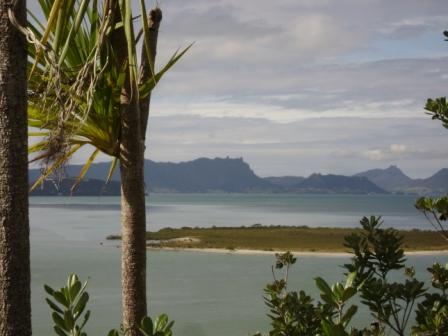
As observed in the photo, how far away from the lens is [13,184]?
3.29 meters

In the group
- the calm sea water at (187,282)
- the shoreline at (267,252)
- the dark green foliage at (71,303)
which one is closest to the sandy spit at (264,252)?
the shoreline at (267,252)

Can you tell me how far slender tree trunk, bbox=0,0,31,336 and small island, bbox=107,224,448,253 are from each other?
3495 cm

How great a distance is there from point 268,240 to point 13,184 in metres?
40.6

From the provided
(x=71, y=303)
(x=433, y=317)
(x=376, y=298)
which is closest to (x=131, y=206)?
(x=71, y=303)

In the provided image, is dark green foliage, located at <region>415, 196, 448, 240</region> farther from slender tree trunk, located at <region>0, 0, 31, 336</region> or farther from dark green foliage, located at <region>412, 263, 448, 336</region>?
slender tree trunk, located at <region>0, 0, 31, 336</region>

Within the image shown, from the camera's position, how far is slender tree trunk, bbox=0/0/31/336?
10.6 ft

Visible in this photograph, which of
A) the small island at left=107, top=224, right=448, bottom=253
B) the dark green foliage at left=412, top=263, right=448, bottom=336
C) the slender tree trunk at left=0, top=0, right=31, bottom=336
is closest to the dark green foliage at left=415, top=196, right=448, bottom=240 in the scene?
the dark green foliage at left=412, top=263, right=448, bottom=336

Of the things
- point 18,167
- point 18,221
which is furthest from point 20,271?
point 18,167

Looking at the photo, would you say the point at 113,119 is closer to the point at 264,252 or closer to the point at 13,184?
the point at 13,184

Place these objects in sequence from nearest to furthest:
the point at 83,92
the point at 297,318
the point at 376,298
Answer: the point at 376,298
the point at 297,318
the point at 83,92

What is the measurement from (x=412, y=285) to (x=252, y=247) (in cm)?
3731

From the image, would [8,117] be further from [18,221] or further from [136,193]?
[136,193]

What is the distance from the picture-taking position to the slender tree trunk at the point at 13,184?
3225mm

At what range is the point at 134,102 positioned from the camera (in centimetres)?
Answer: 433
